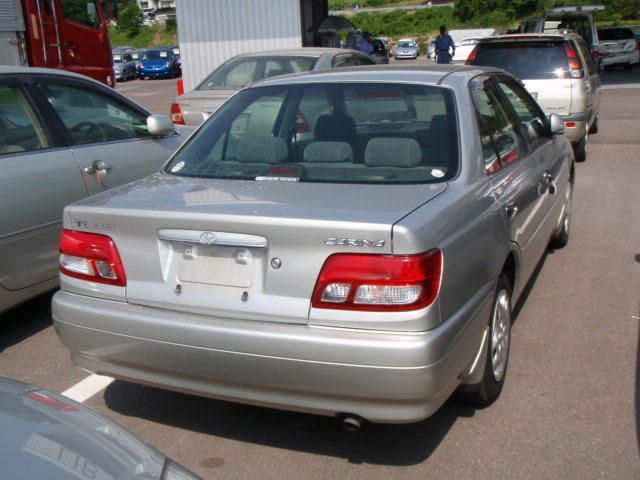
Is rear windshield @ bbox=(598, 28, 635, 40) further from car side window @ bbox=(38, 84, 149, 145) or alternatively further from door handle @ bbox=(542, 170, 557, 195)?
car side window @ bbox=(38, 84, 149, 145)

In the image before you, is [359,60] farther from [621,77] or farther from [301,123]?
[621,77]

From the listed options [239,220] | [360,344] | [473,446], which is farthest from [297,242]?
[473,446]

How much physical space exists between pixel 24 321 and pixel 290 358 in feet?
10.1

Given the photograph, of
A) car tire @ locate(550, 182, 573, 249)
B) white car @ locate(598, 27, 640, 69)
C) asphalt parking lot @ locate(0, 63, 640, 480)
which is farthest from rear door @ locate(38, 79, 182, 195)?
white car @ locate(598, 27, 640, 69)

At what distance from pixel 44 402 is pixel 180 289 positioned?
0.97 m

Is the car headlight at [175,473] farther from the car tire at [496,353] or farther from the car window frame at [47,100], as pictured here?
the car window frame at [47,100]

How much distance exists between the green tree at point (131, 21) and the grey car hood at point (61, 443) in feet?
218

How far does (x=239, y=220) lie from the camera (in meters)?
3.21

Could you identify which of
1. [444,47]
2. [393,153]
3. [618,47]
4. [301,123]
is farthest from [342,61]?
[618,47]

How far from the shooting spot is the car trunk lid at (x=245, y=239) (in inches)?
123

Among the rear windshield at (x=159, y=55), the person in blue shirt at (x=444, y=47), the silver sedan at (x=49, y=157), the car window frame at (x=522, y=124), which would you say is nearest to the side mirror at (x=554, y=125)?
the car window frame at (x=522, y=124)

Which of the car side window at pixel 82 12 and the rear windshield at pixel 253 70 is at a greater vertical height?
the car side window at pixel 82 12

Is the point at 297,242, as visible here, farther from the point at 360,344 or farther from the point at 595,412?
the point at 595,412

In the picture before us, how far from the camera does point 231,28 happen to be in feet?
53.1
